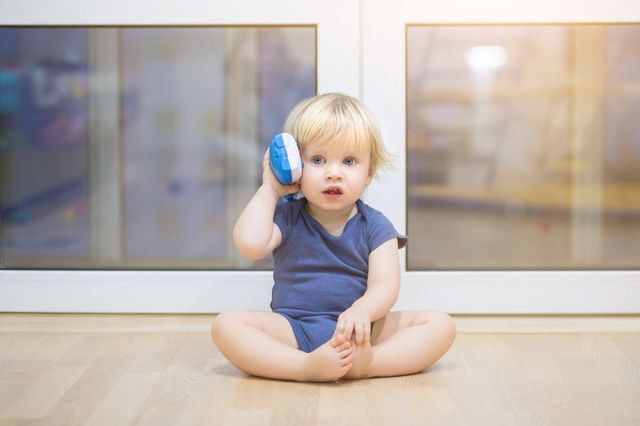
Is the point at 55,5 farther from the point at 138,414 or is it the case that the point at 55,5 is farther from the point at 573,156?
the point at 573,156

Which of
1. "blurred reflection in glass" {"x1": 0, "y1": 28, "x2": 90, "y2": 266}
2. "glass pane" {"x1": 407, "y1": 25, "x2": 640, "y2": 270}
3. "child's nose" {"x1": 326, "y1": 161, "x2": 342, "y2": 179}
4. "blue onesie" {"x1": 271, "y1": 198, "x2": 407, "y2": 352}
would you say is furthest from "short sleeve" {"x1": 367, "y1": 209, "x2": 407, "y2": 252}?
"blurred reflection in glass" {"x1": 0, "y1": 28, "x2": 90, "y2": 266}

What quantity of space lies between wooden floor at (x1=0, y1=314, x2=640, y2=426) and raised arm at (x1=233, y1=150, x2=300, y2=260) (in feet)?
0.61

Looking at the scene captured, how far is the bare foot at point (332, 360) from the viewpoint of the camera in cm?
122

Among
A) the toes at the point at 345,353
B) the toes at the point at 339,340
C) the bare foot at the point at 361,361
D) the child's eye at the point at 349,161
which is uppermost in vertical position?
the child's eye at the point at 349,161

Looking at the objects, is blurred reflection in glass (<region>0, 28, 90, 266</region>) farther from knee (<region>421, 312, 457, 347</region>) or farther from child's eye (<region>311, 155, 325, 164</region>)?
knee (<region>421, 312, 457, 347</region>)

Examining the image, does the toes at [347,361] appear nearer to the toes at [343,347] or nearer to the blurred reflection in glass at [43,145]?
the toes at [343,347]

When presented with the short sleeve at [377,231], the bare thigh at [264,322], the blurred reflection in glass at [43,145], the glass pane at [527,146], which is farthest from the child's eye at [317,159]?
the blurred reflection in glass at [43,145]

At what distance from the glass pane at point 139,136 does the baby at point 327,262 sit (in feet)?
1.17

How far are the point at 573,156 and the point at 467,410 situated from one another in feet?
5.50

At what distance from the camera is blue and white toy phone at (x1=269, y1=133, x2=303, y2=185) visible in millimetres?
1346

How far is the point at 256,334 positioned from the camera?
1.29 metres

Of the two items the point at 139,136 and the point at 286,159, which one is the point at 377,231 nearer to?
the point at 286,159

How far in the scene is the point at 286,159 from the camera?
1.34 metres

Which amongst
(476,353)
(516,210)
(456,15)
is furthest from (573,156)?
(476,353)
